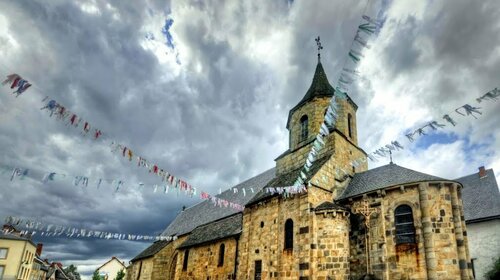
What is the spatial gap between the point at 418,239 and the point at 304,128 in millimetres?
9012

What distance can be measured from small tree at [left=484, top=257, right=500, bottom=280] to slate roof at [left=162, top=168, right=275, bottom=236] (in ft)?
43.9

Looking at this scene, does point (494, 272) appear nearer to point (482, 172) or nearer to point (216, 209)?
point (482, 172)

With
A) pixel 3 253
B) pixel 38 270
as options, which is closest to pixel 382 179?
pixel 3 253

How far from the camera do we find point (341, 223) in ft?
43.9

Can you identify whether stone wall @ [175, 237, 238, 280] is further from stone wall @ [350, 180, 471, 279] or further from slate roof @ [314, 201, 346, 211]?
stone wall @ [350, 180, 471, 279]

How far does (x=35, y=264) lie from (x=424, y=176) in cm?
3974

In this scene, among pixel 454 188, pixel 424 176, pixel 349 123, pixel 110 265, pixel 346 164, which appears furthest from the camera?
pixel 110 265

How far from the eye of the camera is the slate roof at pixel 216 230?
1911 cm

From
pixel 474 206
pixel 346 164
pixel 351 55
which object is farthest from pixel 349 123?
pixel 351 55

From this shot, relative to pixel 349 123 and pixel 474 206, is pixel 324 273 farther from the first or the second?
pixel 474 206

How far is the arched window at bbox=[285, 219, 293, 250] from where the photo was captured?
14242 millimetres

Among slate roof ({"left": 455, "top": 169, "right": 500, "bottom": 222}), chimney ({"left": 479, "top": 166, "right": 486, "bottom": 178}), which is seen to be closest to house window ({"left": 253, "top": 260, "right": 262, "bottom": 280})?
slate roof ({"left": 455, "top": 169, "right": 500, "bottom": 222})

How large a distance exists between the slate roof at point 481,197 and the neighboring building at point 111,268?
59.7 meters

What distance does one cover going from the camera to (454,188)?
12.4m
